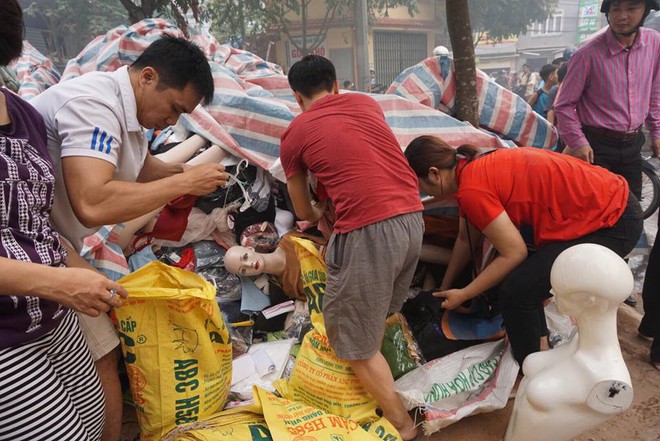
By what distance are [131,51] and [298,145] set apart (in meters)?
2.19

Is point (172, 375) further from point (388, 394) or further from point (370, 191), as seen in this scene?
point (370, 191)

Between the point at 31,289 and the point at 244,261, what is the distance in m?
1.42

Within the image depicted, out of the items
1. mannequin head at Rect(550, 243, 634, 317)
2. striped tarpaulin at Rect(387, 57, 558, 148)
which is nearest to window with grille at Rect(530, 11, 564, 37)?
striped tarpaulin at Rect(387, 57, 558, 148)

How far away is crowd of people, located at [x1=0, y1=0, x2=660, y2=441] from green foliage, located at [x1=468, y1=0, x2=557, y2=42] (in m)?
19.0

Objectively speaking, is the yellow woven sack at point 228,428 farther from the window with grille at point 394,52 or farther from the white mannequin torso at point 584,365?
the window with grille at point 394,52

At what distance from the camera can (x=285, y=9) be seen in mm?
16391

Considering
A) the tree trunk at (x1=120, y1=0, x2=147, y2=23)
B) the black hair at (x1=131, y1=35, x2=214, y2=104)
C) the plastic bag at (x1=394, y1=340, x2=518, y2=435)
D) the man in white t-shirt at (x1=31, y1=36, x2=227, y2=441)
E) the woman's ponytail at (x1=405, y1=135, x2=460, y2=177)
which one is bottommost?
the plastic bag at (x1=394, y1=340, x2=518, y2=435)

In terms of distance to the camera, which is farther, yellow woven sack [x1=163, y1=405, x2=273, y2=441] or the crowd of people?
yellow woven sack [x1=163, y1=405, x2=273, y2=441]

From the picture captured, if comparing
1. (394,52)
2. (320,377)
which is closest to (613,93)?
(320,377)

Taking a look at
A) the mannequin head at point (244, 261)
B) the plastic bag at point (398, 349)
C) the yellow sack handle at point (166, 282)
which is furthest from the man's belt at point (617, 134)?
the yellow sack handle at point (166, 282)

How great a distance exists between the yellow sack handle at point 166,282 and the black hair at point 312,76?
39.3 inches

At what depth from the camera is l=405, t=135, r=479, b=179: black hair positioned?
196 centimetres

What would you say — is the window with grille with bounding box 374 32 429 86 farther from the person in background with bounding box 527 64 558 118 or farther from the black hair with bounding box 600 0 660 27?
the black hair with bounding box 600 0 660 27

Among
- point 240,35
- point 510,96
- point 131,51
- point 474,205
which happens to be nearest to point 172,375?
point 474,205
